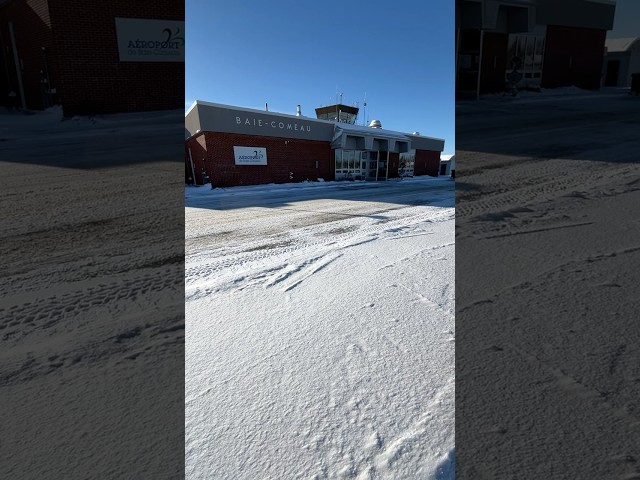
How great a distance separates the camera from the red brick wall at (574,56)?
2.57 m

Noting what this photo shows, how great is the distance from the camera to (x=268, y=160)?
1111cm

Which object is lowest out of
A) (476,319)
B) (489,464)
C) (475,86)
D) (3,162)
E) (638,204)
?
(489,464)

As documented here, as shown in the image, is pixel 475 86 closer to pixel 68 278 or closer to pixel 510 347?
pixel 510 347

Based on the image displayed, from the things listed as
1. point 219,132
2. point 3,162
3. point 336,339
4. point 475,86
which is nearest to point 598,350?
point 336,339

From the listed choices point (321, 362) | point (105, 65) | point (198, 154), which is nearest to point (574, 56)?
point (321, 362)

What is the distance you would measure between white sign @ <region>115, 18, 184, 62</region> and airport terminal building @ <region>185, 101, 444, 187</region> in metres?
5.04

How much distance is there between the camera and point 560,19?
253 centimetres

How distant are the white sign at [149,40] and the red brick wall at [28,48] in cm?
140

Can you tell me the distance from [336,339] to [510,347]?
0.69m

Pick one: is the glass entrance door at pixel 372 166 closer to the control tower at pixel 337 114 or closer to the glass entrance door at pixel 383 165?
the glass entrance door at pixel 383 165

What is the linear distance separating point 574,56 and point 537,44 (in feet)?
1.06

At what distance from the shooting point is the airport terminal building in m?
9.87

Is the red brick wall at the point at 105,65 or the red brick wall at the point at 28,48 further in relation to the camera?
the red brick wall at the point at 28,48

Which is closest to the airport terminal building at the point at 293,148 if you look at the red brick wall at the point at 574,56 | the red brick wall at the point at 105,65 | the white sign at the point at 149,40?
the red brick wall at the point at 105,65
